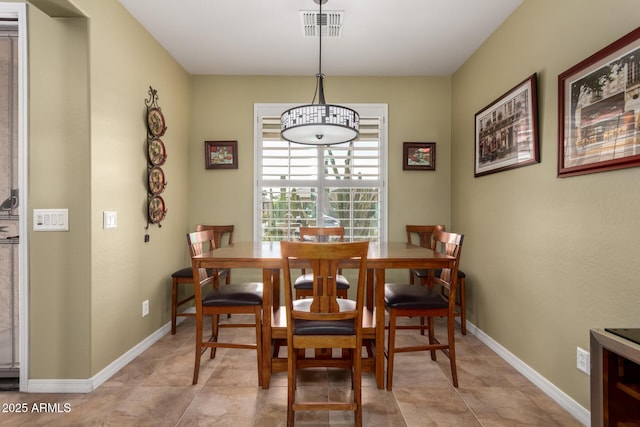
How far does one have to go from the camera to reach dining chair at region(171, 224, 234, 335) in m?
3.06

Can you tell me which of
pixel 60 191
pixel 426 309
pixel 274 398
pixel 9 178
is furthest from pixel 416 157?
pixel 9 178

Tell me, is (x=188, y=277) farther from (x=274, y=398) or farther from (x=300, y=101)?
(x=300, y=101)

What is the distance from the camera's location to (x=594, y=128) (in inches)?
67.4

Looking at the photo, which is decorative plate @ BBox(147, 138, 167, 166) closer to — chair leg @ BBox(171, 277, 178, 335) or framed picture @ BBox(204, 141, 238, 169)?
framed picture @ BBox(204, 141, 238, 169)

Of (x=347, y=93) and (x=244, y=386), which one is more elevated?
(x=347, y=93)

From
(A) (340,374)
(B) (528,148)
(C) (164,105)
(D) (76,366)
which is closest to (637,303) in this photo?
(B) (528,148)

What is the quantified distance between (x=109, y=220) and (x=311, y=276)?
5.34ft

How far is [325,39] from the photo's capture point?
2.92 metres

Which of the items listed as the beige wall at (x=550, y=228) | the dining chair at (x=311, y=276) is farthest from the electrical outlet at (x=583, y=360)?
the dining chair at (x=311, y=276)

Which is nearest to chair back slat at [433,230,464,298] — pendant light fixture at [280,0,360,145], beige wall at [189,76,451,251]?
pendant light fixture at [280,0,360,145]

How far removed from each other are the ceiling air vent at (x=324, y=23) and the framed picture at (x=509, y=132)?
143 centimetres

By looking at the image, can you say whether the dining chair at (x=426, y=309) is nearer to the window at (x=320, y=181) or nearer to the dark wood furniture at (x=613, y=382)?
the dark wood furniture at (x=613, y=382)

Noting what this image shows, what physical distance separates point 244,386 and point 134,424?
2.06ft

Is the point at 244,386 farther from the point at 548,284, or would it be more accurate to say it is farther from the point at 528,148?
the point at 528,148
